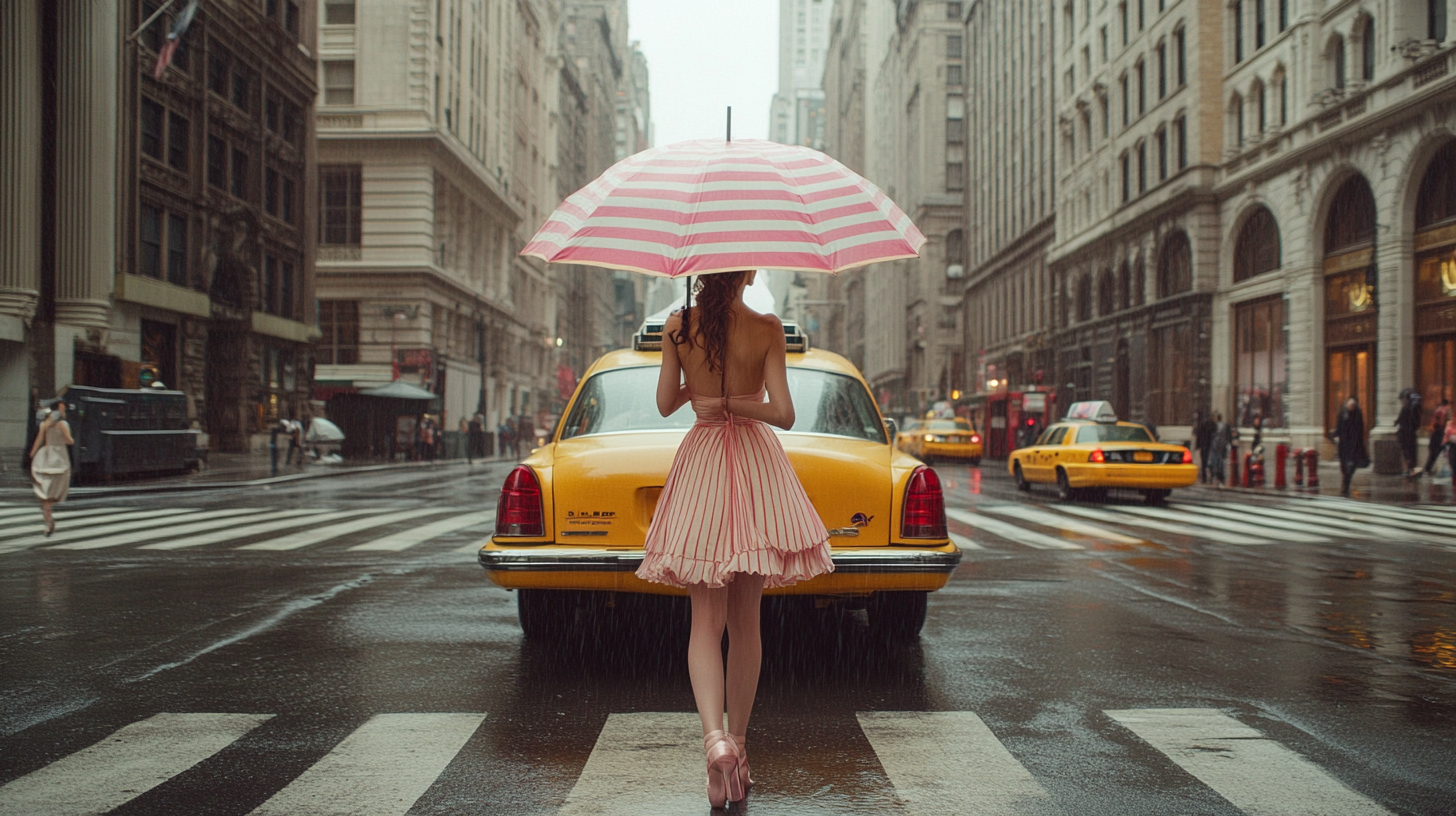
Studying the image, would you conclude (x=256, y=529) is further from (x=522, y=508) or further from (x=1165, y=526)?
(x=1165, y=526)

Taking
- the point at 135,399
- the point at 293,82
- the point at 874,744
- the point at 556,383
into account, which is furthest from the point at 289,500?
the point at 556,383

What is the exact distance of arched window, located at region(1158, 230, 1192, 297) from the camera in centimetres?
3923

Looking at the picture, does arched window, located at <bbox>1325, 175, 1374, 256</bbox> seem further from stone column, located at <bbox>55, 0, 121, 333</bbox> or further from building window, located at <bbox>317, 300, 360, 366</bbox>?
building window, located at <bbox>317, 300, 360, 366</bbox>

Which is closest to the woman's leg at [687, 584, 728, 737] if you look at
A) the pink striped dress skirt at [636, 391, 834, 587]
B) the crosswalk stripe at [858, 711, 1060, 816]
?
the pink striped dress skirt at [636, 391, 834, 587]

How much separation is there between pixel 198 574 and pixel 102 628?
2.48 m

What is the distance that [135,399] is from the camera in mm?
21875

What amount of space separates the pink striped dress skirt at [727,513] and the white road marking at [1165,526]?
33.3 feet

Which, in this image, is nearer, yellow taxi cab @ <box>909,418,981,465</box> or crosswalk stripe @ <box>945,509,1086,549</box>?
crosswalk stripe @ <box>945,509,1086,549</box>

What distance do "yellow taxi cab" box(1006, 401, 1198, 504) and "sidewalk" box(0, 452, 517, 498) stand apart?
15585mm

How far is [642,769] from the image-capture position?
→ 404 cm

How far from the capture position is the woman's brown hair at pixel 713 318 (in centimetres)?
371

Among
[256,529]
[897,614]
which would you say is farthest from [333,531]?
[897,614]

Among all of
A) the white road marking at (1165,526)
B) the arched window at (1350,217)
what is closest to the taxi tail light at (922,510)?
the white road marking at (1165,526)

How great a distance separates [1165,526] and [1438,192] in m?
16.8
